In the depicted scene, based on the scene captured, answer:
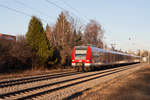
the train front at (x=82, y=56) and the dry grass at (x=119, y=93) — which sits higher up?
the train front at (x=82, y=56)

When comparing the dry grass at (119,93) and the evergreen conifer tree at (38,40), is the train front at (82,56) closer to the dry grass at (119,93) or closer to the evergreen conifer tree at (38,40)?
the evergreen conifer tree at (38,40)

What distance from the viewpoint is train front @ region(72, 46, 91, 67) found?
2095 cm

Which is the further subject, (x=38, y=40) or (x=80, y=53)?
(x=38, y=40)

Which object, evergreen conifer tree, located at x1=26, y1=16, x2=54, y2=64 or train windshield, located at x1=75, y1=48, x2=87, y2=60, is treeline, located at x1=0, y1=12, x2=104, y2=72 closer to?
evergreen conifer tree, located at x1=26, y1=16, x2=54, y2=64

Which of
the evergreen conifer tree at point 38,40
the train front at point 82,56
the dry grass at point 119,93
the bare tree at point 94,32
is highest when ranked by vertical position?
the bare tree at point 94,32

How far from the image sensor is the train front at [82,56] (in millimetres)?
20953

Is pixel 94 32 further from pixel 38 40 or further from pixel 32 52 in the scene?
pixel 32 52

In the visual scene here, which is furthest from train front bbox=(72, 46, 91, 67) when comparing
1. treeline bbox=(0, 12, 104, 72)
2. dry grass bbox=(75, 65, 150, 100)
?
dry grass bbox=(75, 65, 150, 100)

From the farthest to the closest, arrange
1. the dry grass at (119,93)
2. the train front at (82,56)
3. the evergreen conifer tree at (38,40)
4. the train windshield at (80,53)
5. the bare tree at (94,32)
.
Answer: the bare tree at (94,32) < the evergreen conifer tree at (38,40) < the train windshield at (80,53) < the train front at (82,56) < the dry grass at (119,93)

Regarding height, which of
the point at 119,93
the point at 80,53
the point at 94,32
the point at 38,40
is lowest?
the point at 119,93

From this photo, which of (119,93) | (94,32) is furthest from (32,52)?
(94,32)

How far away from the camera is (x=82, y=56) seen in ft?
70.2

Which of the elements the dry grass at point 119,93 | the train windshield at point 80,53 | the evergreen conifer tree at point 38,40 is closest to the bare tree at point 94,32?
the evergreen conifer tree at point 38,40

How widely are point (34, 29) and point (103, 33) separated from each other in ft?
131
